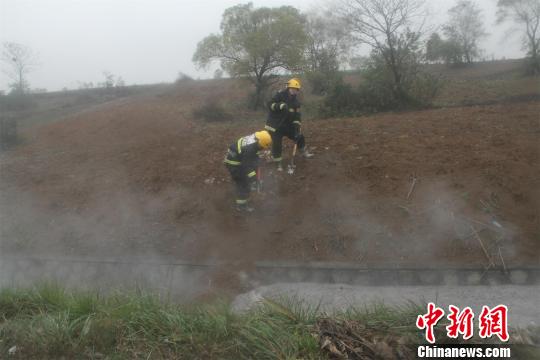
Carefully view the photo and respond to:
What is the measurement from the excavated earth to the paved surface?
1.47ft

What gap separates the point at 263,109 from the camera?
1523 centimetres

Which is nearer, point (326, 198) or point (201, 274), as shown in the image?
point (201, 274)

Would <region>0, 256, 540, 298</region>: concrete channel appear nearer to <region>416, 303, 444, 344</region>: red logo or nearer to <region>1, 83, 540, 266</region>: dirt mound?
<region>1, 83, 540, 266</region>: dirt mound

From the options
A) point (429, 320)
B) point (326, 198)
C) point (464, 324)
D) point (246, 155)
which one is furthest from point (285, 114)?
point (464, 324)

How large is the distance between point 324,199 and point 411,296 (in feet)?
8.02

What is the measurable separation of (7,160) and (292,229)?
8673mm

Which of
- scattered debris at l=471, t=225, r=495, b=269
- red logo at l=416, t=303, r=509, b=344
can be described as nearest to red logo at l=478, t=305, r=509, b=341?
red logo at l=416, t=303, r=509, b=344

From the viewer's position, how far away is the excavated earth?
5.94 meters

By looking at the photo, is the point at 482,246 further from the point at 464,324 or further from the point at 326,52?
the point at 326,52

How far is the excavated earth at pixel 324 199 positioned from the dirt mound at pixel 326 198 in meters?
0.02

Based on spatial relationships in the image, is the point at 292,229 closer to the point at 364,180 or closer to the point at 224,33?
the point at 364,180

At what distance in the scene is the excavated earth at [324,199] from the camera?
594 cm

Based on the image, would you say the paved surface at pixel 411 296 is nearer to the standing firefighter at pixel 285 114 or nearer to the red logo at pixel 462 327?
the red logo at pixel 462 327

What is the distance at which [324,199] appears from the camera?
7004 millimetres
